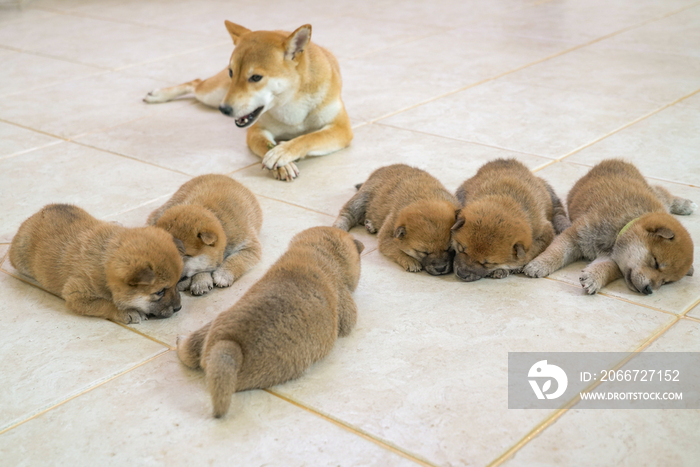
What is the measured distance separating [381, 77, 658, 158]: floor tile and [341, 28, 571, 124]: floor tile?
1.04 ft

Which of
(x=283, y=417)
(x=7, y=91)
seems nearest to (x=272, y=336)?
(x=283, y=417)

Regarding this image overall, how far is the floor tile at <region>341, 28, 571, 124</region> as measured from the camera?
652 centimetres

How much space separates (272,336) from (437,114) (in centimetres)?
394

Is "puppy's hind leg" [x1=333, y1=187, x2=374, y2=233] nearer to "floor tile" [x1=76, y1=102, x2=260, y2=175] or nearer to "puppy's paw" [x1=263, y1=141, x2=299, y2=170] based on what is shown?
"puppy's paw" [x1=263, y1=141, x2=299, y2=170]

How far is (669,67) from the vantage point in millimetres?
7039

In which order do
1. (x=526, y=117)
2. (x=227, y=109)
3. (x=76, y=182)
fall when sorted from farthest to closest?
(x=526, y=117) < (x=227, y=109) < (x=76, y=182)

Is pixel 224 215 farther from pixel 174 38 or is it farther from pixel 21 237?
pixel 174 38

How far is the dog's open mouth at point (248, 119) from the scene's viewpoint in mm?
4996

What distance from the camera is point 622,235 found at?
3408 mm

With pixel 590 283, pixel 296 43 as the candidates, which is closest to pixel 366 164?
pixel 296 43

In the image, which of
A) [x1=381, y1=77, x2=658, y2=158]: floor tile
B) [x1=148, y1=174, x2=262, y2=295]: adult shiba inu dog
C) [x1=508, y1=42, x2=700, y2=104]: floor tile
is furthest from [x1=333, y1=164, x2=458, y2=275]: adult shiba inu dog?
[x1=508, y1=42, x2=700, y2=104]: floor tile

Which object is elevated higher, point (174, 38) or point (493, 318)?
point (174, 38)

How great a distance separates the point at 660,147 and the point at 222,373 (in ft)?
13.3

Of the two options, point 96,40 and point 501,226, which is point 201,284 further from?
point 96,40
